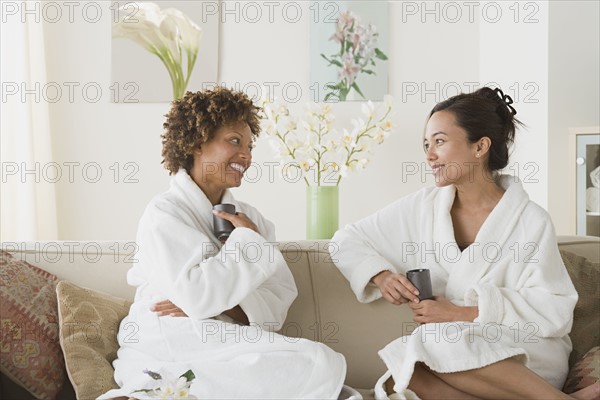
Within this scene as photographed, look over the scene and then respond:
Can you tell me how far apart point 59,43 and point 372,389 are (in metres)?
2.59

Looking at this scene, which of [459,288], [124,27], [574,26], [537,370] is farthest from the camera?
[124,27]

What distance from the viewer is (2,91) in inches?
144

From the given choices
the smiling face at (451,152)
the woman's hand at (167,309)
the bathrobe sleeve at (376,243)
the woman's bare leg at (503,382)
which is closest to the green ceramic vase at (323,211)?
the bathrobe sleeve at (376,243)

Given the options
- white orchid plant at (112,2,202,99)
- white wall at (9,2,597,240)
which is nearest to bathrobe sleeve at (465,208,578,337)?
white wall at (9,2,597,240)

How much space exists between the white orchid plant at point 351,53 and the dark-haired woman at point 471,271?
161 cm

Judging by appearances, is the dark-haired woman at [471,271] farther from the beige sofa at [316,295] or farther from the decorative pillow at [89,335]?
the decorative pillow at [89,335]

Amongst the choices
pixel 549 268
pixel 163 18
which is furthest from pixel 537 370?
pixel 163 18

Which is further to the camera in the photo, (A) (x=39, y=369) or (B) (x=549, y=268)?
(B) (x=549, y=268)

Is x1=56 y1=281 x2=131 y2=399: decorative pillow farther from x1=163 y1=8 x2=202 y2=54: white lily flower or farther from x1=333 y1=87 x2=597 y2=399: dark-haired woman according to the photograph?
x1=163 y1=8 x2=202 y2=54: white lily flower

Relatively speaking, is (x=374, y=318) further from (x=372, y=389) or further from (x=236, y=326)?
(x=236, y=326)

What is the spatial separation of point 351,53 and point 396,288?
2.06 metres

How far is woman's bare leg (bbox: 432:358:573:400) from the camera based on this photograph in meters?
1.90

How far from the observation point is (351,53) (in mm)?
3973

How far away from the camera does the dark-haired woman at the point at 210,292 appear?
75.3 inches
